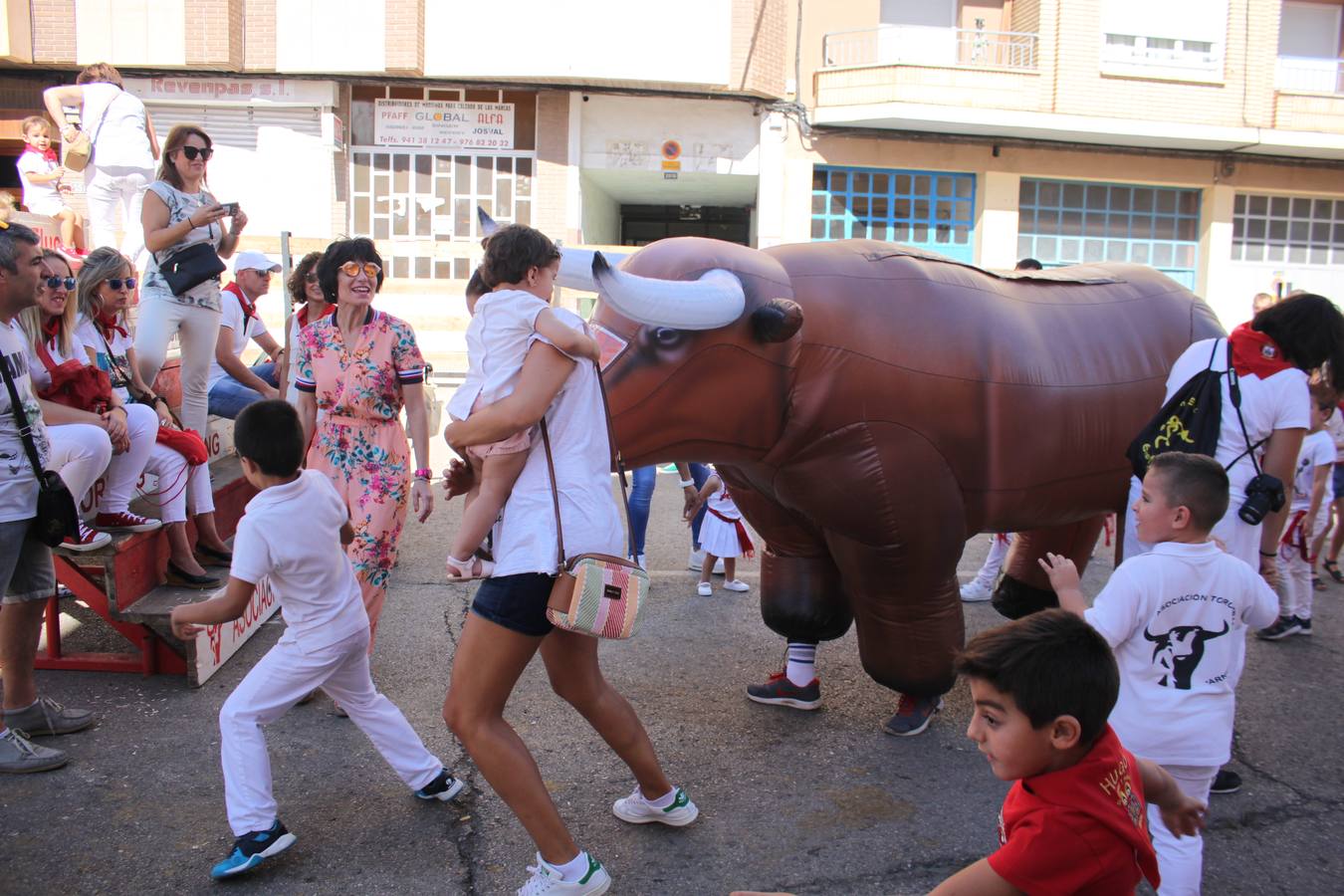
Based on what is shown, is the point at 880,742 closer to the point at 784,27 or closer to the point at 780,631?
the point at 780,631

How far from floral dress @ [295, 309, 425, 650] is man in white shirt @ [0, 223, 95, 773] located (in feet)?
2.97

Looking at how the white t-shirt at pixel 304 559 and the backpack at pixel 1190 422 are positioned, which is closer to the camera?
the white t-shirt at pixel 304 559

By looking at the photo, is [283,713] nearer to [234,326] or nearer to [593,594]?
[593,594]

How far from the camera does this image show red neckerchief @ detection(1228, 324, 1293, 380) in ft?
10.6

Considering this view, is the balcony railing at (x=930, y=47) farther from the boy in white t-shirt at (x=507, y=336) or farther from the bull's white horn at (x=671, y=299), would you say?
the boy in white t-shirt at (x=507, y=336)

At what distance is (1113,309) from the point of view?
13.0ft

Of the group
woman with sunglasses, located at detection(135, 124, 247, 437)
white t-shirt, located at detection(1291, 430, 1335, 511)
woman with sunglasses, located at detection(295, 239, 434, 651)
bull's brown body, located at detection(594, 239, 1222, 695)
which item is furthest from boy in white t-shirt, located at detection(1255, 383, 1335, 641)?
woman with sunglasses, located at detection(135, 124, 247, 437)

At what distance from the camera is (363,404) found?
12.5ft

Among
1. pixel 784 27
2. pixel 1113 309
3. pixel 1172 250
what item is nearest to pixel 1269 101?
pixel 1172 250

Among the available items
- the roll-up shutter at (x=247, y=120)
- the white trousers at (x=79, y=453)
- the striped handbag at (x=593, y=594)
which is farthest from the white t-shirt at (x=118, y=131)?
the roll-up shutter at (x=247, y=120)

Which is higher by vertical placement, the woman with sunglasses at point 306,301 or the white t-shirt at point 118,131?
the white t-shirt at point 118,131

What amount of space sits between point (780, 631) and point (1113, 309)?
1.79 meters

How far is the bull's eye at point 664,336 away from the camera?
3094 mm

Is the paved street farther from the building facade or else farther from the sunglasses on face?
the building facade
